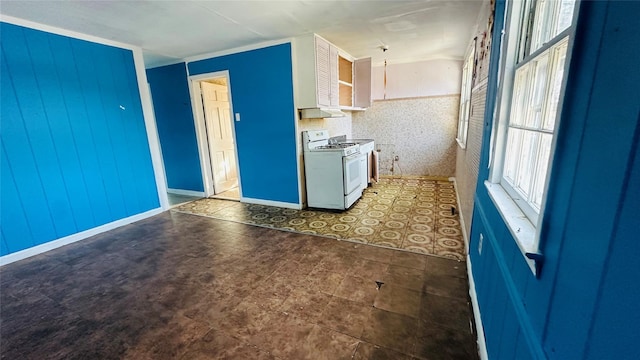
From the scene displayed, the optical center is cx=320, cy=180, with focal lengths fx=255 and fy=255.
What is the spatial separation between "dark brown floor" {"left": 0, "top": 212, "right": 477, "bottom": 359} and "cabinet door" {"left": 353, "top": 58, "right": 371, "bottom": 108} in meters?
3.10

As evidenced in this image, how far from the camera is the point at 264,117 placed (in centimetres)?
379

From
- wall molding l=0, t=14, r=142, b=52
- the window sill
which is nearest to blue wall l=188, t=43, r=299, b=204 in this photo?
wall molding l=0, t=14, r=142, b=52

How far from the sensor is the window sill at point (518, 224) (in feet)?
2.75

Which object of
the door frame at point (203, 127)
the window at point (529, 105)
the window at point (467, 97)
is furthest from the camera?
the door frame at point (203, 127)

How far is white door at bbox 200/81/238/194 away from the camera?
4.54 meters

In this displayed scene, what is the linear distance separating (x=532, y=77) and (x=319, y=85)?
8.63 feet

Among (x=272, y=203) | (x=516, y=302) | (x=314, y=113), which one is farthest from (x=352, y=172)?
(x=516, y=302)

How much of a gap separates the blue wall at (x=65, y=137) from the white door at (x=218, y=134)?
1111mm

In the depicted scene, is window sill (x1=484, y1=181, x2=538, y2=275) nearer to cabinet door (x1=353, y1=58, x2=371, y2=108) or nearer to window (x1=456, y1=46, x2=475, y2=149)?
window (x1=456, y1=46, x2=475, y2=149)

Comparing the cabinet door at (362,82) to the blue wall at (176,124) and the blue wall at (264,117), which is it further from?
the blue wall at (176,124)

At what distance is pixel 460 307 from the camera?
175 cm

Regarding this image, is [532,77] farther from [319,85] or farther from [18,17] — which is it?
[18,17]

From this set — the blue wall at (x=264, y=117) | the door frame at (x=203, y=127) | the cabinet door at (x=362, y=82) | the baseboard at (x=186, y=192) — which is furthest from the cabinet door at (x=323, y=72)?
the baseboard at (x=186, y=192)

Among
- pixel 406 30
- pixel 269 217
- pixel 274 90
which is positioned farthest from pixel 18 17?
pixel 406 30
